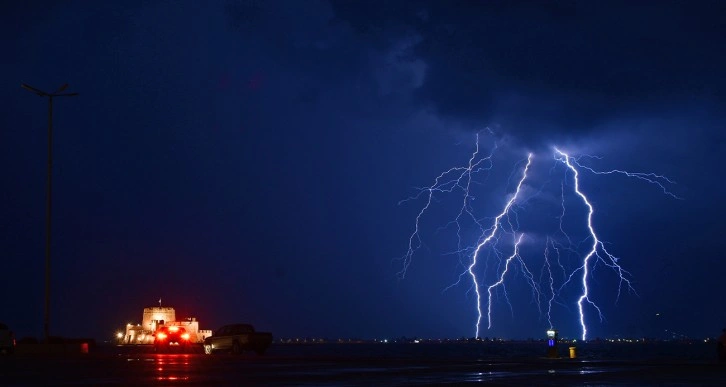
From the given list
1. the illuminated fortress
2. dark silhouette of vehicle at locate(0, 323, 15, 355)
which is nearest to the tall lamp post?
dark silhouette of vehicle at locate(0, 323, 15, 355)

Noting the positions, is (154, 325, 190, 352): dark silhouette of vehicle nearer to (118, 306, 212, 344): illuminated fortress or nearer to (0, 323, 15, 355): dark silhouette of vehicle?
(0, 323, 15, 355): dark silhouette of vehicle

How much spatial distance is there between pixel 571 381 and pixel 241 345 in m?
23.3

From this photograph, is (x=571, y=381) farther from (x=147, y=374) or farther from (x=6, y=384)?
(x=6, y=384)

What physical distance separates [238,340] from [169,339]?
28.6 ft

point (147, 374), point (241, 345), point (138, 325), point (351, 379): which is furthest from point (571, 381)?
point (138, 325)

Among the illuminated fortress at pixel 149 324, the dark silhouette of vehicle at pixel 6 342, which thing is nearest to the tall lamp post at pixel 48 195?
the dark silhouette of vehicle at pixel 6 342

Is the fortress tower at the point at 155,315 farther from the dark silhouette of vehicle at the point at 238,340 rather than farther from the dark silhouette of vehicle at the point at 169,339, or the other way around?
the dark silhouette of vehicle at the point at 238,340

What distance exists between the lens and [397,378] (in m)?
18.5

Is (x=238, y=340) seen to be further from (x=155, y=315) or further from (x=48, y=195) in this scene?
(x=155, y=315)

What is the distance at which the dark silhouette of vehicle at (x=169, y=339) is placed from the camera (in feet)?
146

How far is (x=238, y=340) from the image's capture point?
38.4 m

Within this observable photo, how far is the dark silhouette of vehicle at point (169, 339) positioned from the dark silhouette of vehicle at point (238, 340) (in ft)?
15.9

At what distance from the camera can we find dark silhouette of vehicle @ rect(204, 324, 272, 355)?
38188 millimetres

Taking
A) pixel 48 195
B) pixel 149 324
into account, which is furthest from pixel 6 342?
pixel 149 324
